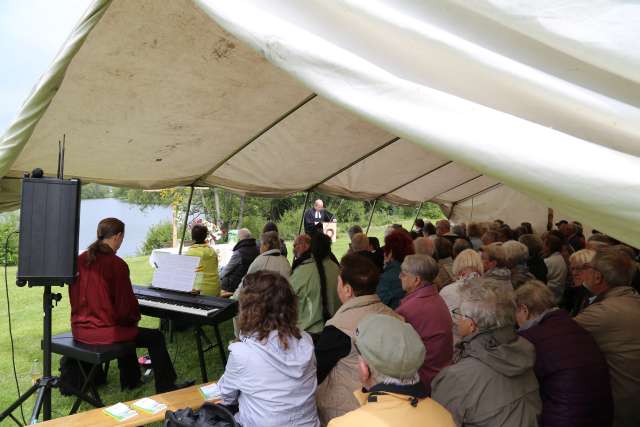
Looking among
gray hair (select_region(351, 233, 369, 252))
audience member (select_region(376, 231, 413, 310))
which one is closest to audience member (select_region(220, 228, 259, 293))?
gray hair (select_region(351, 233, 369, 252))

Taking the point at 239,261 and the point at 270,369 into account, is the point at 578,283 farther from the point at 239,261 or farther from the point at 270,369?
the point at 239,261

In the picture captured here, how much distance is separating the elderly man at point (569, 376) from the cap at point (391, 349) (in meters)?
1.10

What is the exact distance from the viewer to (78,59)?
2838 mm

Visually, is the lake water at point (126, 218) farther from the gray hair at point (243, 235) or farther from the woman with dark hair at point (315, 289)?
the woman with dark hair at point (315, 289)

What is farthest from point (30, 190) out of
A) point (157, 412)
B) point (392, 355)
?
point (392, 355)

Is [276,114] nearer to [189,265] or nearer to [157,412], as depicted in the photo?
[189,265]

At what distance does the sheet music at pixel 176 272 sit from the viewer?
4.43 meters

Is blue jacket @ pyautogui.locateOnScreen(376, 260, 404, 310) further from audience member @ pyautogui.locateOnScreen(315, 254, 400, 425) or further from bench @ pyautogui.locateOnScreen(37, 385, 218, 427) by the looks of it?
bench @ pyautogui.locateOnScreen(37, 385, 218, 427)

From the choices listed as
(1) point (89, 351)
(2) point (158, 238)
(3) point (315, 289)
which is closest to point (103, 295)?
(1) point (89, 351)

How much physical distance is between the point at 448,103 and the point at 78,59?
92.3 inches

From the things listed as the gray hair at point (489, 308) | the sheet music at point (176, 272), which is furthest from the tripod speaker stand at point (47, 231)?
the gray hair at point (489, 308)

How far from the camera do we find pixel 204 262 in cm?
547

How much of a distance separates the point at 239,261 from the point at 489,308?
4.10 metres

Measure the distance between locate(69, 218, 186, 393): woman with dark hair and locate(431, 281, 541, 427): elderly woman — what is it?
2489mm
